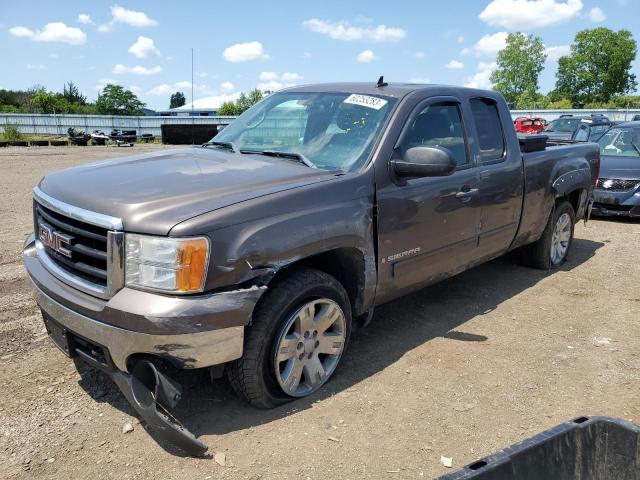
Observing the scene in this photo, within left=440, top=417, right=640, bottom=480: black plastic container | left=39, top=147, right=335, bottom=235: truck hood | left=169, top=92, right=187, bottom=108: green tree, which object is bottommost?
left=440, top=417, right=640, bottom=480: black plastic container

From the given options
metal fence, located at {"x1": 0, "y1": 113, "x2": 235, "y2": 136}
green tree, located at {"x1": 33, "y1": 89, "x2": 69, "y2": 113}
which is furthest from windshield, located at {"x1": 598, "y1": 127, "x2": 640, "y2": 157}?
green tree, located at {"x1": 33, "y1": 89, "x2": 69, "y2": 113}

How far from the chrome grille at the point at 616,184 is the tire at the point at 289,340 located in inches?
290

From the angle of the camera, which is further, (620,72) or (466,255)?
(620,72)

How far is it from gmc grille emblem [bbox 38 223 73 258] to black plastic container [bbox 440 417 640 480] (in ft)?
8.02

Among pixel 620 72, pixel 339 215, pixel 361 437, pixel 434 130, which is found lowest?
pixel 361 437

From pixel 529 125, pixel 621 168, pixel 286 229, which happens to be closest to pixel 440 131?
pixel 286 229

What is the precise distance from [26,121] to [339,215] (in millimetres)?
43936

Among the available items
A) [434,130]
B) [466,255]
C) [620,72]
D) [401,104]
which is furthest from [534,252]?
[620,72]

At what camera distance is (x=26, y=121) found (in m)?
40.7

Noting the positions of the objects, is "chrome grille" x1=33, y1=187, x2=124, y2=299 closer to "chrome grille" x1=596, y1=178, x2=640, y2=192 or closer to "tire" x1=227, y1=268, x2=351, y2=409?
"tire" x1=227, y1=268, x2=351, y2=409

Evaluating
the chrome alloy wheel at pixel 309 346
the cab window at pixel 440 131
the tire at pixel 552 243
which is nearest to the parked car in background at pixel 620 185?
the tire at pixel 552 243

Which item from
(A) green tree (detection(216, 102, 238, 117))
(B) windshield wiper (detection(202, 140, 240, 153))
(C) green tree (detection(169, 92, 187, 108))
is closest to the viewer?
(B) windshield wiper (detection(202, 140, 240, 153))

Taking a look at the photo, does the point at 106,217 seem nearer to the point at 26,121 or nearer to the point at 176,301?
the point at 176,301

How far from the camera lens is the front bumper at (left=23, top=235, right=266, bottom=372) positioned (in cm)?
266
